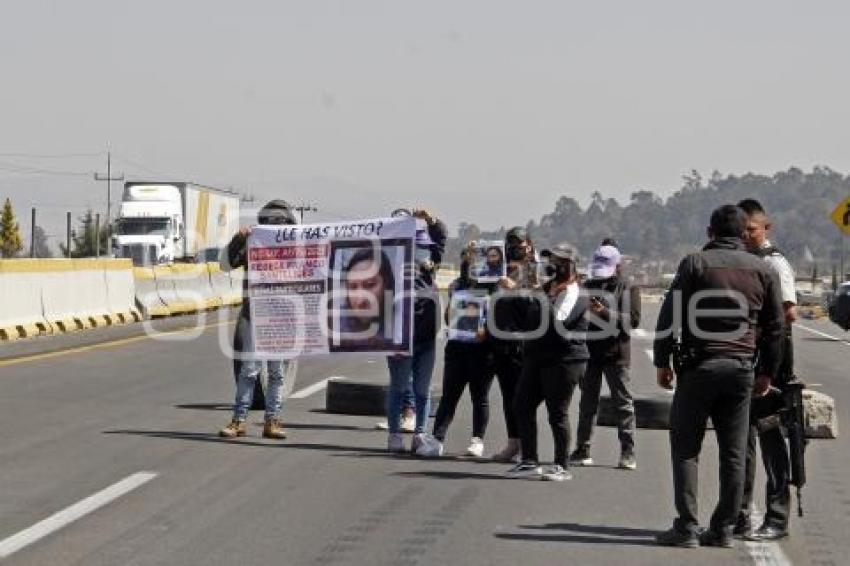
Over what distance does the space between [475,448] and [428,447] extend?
0.38 metres

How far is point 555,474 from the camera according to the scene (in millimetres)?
11984

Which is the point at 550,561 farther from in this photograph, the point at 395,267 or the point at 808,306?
the point at 808,306

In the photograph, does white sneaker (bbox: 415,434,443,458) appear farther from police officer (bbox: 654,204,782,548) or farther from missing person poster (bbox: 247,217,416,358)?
police officer (bbox: 654,204,782,548)

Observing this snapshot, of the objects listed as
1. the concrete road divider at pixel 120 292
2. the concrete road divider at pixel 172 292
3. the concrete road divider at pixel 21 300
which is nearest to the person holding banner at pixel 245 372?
the concrete road divider at pixel 21 300

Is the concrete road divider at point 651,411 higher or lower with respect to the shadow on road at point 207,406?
higher

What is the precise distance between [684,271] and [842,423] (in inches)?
311

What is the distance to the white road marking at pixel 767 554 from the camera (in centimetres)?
890

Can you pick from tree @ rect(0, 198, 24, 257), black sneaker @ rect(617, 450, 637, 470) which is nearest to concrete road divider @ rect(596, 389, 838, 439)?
black sneaker @ rect(617, 450, 637, 470)

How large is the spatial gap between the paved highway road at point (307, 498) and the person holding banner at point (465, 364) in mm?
332

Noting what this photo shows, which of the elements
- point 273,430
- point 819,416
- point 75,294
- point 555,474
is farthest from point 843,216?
point 555,474

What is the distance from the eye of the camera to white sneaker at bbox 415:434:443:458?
13180mm

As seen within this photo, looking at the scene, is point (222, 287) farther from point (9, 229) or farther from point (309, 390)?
point (9, 229)

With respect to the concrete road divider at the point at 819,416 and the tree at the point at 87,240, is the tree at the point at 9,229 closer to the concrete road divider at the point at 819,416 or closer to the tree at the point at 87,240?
the tree at the point at 87,240

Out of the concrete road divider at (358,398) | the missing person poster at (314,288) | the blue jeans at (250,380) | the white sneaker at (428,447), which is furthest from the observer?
the concrete road divider at (358,398)
